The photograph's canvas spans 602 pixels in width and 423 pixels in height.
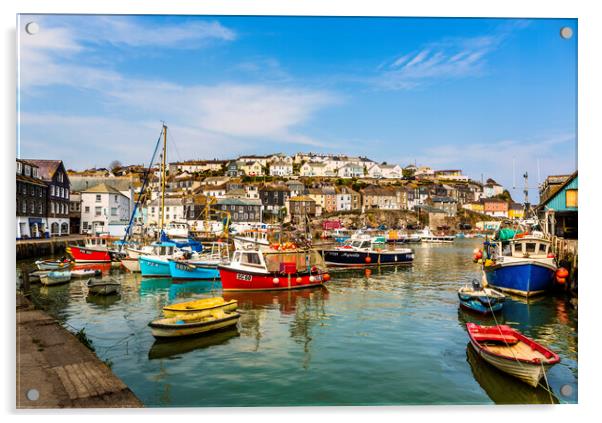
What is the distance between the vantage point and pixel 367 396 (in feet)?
25.6

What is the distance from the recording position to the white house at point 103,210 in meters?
34.5

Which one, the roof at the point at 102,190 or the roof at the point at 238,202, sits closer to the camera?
the roof at the point at 102,190

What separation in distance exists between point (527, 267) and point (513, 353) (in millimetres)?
9283

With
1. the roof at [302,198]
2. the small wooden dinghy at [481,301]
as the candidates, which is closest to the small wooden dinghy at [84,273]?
the small wooden dinghy at [481,301]

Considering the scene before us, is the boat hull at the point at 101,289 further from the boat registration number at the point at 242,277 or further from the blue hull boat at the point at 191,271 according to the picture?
the boat registration number at the point at 242,277

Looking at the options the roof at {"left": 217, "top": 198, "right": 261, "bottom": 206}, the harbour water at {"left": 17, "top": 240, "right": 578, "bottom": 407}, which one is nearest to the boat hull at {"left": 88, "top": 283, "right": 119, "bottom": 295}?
the harbour water at {"left": 17, "top": 240, "right": 578, "bottom": 407}

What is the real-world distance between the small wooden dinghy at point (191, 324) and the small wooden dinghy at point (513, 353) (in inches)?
243

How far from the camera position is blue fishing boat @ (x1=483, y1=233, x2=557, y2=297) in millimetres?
17203

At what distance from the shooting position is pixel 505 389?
838 cm

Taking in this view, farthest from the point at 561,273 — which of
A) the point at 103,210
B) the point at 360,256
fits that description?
the point at 103,210

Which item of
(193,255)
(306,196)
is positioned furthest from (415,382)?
(306,196)

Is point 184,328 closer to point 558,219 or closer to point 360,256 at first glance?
point 558,219

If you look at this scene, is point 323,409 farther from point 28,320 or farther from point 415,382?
point 28,320
